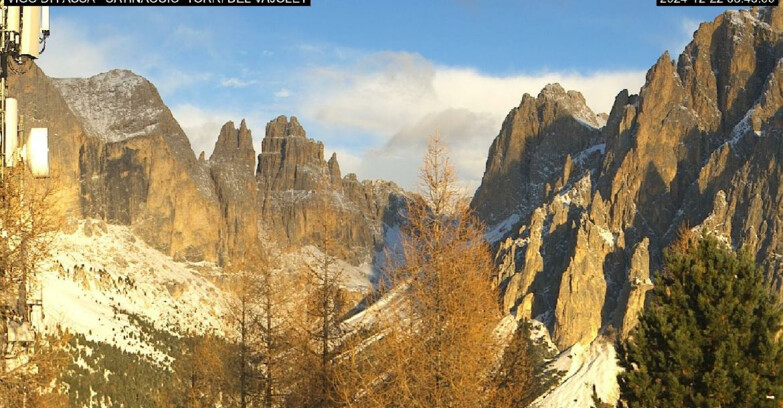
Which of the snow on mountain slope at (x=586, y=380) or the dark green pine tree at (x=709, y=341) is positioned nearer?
the dark green pine tree at (x=709, y=341)

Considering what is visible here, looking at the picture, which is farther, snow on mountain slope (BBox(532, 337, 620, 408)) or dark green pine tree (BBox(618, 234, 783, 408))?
snow on mountain slope (BBox(532, 337, 620, 408))

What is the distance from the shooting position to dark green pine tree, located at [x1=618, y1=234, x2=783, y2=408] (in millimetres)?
23438

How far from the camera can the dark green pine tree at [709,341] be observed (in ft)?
76.9

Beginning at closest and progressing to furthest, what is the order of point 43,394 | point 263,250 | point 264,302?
point 43,394 < point 264,302 < point 263,250

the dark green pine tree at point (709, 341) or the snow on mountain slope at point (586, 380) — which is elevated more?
the dark green pine tree at point (709, 341)

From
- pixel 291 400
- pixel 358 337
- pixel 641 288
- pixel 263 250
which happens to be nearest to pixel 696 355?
pixel 358 337

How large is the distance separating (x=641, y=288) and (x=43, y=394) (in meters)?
187

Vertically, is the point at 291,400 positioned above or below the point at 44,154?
below

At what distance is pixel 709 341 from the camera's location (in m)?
24.4

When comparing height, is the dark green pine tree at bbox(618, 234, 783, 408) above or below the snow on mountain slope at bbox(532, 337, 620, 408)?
above

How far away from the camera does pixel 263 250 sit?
38.8m

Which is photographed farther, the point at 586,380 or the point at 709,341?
the point at 586,380

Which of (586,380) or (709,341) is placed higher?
(709,341)

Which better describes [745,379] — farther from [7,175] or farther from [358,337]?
[7,175]
